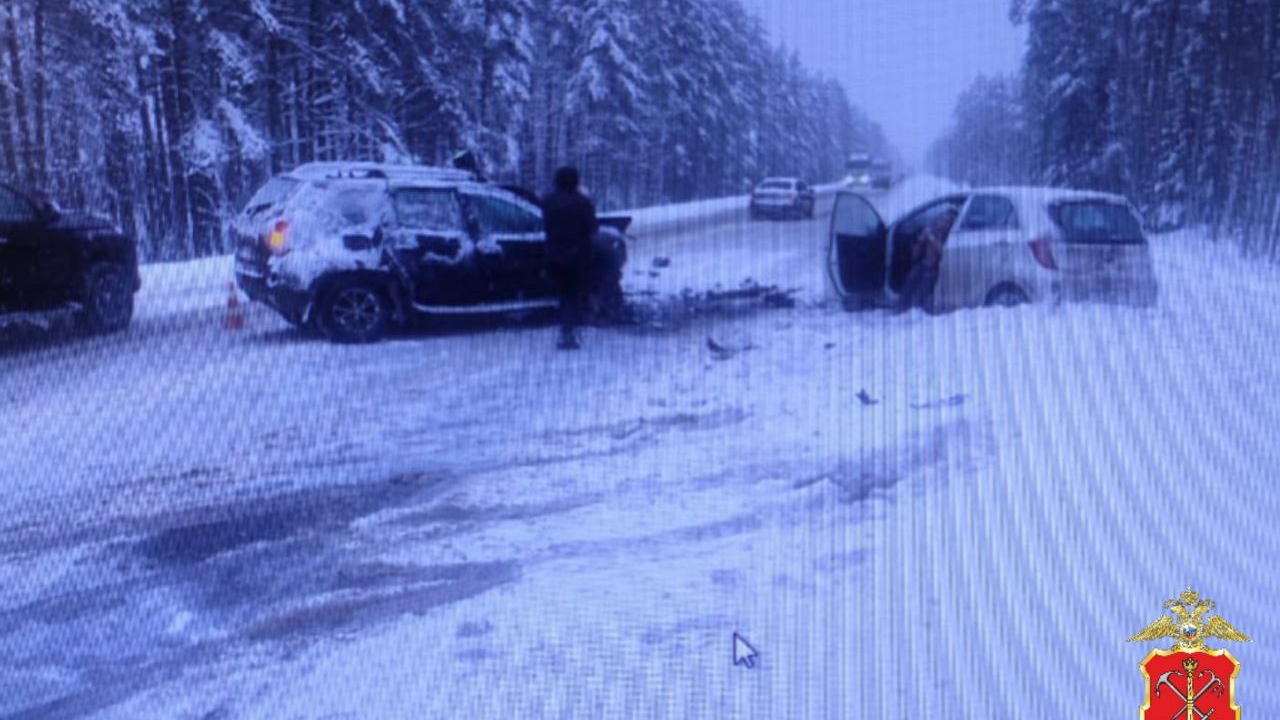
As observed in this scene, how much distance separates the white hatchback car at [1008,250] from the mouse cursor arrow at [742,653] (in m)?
1.95

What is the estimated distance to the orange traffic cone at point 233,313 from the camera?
171 inches

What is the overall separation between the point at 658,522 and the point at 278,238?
9.67 ft

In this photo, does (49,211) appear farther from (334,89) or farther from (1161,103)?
(1161,103)

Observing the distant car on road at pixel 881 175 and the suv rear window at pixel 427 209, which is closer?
the distant car on road at pixel 881 175

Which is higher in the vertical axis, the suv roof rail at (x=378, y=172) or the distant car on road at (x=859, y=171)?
the suv roof rail at (x=378, y=172)

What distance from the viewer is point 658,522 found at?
10.1ft

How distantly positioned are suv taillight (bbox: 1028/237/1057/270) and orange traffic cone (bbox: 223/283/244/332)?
3.61 meters

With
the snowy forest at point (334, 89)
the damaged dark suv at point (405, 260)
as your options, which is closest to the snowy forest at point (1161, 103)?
the snowy forest at point (334, 89)

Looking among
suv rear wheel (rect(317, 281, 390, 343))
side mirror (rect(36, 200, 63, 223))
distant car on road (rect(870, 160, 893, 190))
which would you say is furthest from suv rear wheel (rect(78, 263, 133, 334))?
distant car on road (rect(870, 160, 893, 190))

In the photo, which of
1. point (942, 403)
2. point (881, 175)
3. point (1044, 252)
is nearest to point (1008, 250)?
point (1044, 252)

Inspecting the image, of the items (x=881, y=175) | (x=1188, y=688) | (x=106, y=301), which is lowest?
(x=1188, y=688)

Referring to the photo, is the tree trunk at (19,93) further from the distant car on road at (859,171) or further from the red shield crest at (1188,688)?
the red shield crest at (1188,688)

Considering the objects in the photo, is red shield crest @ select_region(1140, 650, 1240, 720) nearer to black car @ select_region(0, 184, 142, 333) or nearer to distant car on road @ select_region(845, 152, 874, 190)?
distant car on road @ select_region(845, 152, 874, 190)

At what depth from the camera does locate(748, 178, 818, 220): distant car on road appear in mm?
4031
